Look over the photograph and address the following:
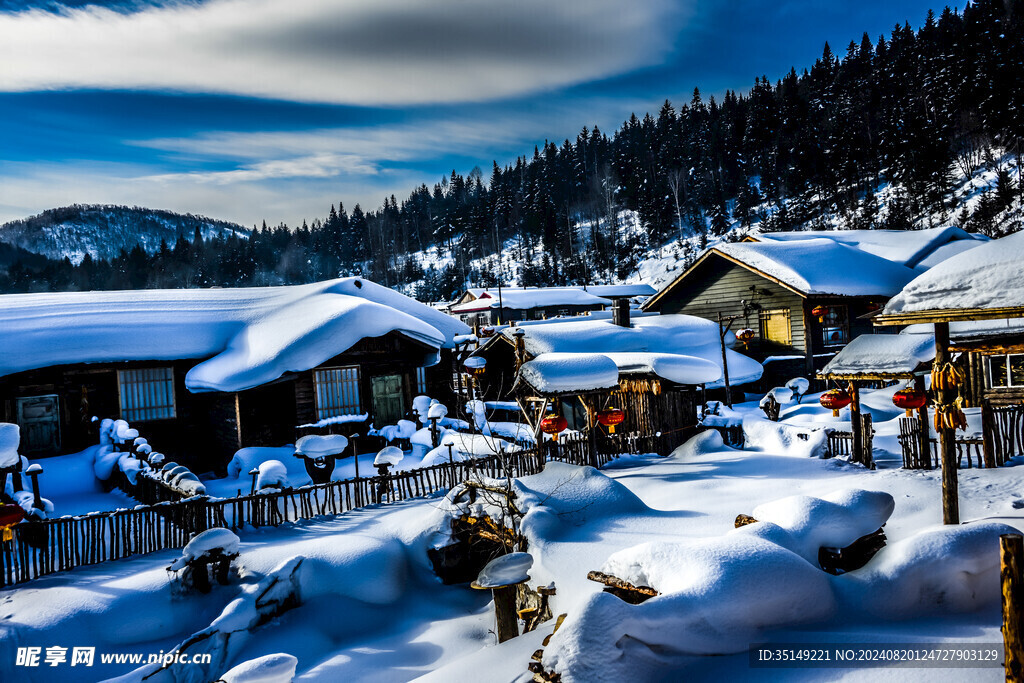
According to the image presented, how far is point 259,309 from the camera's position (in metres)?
21.1

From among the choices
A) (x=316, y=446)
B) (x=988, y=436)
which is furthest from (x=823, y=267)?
(x=316, y=446)

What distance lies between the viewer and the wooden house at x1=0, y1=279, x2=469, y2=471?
1720cm

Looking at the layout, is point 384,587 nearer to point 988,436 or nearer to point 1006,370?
point 988,436

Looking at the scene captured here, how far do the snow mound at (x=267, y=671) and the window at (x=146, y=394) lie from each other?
567 inches

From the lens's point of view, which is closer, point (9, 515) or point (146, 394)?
point (9, 515)

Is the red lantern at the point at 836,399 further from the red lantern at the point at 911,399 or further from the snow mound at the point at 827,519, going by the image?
the snow mound at the point at 827,519

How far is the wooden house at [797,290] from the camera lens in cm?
2597

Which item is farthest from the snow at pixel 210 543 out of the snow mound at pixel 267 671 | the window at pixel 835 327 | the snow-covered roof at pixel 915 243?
the snow-covered roof at pixel 915 243

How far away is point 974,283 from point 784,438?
10192mm

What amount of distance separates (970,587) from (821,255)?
82.4ft

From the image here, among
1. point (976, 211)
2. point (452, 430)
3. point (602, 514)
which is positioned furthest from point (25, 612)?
point (976, 211)

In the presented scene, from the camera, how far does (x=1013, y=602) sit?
4.33 metres

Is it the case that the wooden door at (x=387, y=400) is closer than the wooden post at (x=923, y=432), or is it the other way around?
the wooden post at (x=923, y=432)

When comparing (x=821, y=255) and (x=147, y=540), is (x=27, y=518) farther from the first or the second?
(x=821, y=255)
